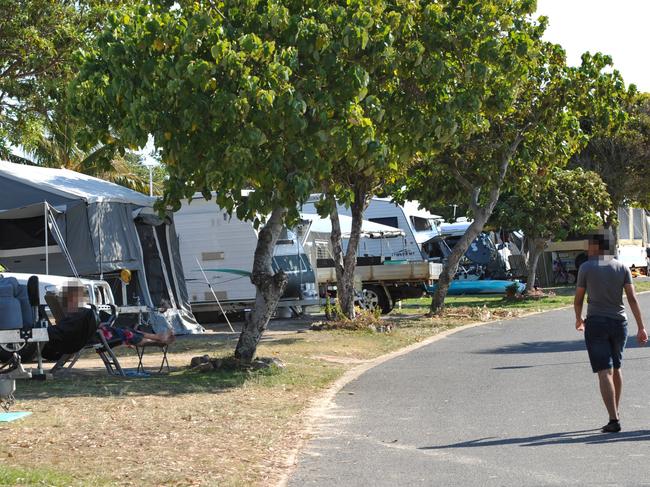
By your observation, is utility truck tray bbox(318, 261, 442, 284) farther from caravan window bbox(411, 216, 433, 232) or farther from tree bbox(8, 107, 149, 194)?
caravan window bbox(411, 216, 433, 232)

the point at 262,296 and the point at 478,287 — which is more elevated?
the point at 262,296

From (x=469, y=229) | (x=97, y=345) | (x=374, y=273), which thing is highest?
Answer: (x=469, y=229)

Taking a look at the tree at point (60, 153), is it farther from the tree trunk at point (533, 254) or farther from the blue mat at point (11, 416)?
the tree trunk at point (533, 254)

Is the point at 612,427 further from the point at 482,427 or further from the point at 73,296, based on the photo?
the point at 73,296

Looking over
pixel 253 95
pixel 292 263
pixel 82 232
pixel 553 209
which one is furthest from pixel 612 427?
pixel 553 209

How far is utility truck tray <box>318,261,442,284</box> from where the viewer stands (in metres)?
25.7

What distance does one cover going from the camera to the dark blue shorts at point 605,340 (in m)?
9.07

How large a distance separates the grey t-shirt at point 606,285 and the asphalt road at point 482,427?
3.35 ft

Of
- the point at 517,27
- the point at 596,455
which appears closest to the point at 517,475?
the point at 596,455

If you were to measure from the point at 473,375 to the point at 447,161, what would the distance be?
12.3m

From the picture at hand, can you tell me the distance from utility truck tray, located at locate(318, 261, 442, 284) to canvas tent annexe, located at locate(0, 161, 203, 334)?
240 inches

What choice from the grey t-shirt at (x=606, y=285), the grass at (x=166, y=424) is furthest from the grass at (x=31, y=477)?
the grey t-shirt at (x=606, y=285)

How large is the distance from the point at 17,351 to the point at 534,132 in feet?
50.1

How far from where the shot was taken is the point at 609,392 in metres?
8.80
